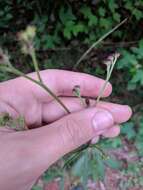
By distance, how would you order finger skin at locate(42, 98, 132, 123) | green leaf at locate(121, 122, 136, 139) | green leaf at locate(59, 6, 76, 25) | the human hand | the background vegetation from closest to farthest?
the human hand
finger skin at locate(42, 98, 132, 123)
green leaf at locate(121, 122, 136, 139)
the background vegetation
green leaf at locate(59, 6, 76, 25)

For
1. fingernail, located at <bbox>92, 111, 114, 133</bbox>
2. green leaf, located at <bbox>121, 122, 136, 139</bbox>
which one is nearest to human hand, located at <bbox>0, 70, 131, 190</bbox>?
fingernail, located at <bbox>92, 111, 114, 133</bbox>

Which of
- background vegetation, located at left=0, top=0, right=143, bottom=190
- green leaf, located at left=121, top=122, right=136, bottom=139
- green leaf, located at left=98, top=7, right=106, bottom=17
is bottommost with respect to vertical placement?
green leaf, located at left=121, top=122, right=136, bottom=139

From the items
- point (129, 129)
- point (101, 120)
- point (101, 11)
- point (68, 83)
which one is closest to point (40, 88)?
point (68, 83)

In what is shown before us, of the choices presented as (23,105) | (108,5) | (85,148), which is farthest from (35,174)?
(108,5)

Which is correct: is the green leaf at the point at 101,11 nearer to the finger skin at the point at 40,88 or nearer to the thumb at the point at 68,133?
the finger skin at the point at 40,88

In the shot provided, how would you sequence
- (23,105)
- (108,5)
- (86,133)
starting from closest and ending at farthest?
(86,133) → (23,105) → (108,5)

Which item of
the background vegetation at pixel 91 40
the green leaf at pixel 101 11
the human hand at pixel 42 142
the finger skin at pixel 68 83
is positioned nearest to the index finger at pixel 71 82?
the finger skin at pixel 68 83

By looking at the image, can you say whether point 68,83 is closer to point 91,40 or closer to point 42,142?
point 42,142

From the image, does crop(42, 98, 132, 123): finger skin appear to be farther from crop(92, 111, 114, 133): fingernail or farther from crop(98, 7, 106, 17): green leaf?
crop(98, 7, 106, 17): green leaf

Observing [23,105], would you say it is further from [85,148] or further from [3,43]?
[3,43]
